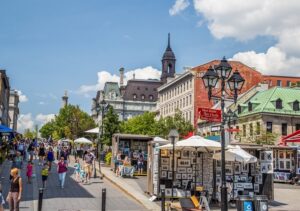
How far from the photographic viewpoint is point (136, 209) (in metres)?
17.5

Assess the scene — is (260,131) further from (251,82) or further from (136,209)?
(136,209)

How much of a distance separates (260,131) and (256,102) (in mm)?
7336

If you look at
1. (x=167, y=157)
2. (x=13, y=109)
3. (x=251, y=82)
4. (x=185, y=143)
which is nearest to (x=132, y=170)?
(x=167, y=157)

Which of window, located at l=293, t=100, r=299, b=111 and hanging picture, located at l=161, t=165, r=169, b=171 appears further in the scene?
window, located at l=293, t=100, r=299, b=111

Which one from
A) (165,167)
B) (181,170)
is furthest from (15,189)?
(181,170)

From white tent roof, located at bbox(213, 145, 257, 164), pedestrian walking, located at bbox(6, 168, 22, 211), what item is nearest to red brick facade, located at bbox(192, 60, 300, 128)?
white tent roof, located at bbox(213, 145, 257, 164)

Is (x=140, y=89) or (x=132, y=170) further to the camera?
(x=140, y=89)

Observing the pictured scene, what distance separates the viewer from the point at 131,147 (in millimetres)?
31516

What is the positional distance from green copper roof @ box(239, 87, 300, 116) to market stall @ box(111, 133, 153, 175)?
26300 millimetres

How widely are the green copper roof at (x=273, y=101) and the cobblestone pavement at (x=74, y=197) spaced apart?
109 ft

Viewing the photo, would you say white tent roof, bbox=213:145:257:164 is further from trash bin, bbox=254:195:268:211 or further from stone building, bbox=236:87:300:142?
stone building, bbox=236:87:300:142

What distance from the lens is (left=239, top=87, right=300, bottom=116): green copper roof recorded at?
54.3 metres

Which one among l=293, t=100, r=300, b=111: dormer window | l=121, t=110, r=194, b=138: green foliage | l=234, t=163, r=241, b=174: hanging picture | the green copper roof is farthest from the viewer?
l=121, t=110, r=194, b=138: green foliage

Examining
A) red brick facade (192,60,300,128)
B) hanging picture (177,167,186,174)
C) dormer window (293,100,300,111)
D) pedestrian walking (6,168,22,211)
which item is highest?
red brick facade (192,60,300,128)
